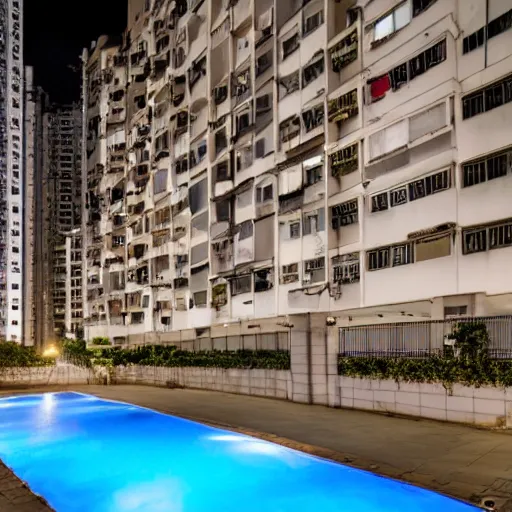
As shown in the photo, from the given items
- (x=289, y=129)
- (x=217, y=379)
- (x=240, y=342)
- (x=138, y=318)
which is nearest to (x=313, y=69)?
(x=289, y=129)

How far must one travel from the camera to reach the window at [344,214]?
18625 mm

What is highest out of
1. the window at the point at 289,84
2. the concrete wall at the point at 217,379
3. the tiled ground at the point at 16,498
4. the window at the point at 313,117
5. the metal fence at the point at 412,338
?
the window at the point at 289,84

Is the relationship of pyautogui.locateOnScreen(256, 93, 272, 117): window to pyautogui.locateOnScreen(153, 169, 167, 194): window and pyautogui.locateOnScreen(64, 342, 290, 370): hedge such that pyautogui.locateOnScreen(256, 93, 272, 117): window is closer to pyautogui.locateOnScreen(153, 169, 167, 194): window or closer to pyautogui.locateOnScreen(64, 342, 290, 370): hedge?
pyautogui.locateOnScreen(64, 342, 290, 370): hedge

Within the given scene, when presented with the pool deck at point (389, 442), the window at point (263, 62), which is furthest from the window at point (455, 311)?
the window at point (263, 62)

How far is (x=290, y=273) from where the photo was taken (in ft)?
71.2

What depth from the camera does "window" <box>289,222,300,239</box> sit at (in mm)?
21281

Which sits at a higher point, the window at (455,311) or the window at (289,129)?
the window at (289,129)

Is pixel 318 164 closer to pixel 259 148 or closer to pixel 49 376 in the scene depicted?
pixel 259 148

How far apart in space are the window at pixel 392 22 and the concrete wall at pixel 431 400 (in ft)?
32.7

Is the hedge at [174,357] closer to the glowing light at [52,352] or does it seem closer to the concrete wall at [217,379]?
the concrete wall at [217,379]

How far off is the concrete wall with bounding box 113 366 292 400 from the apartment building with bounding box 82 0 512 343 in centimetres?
210

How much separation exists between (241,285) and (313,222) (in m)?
5.71

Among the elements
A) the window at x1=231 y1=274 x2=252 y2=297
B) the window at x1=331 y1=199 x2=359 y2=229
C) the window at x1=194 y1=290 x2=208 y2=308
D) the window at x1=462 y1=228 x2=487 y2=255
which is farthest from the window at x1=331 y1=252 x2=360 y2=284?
the window at x1=194 y1=290 x2=208 y2=308

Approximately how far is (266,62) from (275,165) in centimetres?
445
